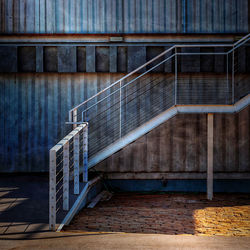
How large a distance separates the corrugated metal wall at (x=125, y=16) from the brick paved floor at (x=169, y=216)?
3.85m

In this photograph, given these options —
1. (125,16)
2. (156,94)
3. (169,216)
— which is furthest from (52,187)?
(125,16)

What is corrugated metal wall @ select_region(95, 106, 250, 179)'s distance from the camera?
22.0ft

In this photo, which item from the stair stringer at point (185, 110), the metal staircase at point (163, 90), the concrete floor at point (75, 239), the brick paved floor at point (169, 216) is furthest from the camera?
the metal staircase at point (163, 90)

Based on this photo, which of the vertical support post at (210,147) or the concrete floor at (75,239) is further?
the vertical support post at (210,147)

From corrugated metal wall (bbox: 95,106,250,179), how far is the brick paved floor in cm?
82

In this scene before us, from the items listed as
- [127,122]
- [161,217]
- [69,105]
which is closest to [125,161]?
[127,122]

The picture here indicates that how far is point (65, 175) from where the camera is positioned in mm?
3842

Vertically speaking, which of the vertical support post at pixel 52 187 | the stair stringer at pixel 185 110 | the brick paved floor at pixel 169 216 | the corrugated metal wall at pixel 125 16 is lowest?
the brick paved floor at pixel 169 216

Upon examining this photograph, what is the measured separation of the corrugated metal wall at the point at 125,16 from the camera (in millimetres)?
6613

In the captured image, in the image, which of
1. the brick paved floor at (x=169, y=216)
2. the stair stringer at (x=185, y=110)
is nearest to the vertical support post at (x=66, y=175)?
the brick paved floor at (x=169, y=216)

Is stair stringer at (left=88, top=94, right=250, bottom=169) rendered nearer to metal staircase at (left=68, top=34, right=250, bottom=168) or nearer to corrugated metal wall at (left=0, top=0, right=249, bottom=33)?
metal staircase at (left=68, top=34, right=250, bottom=168)

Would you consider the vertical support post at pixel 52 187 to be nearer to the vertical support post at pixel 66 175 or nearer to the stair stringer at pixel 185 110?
the vertical support post at pixel 66 175

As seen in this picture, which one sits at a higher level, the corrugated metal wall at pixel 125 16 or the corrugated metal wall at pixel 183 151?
the corrugated metal wall at pixel 125 16

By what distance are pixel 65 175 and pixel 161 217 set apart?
160cm
